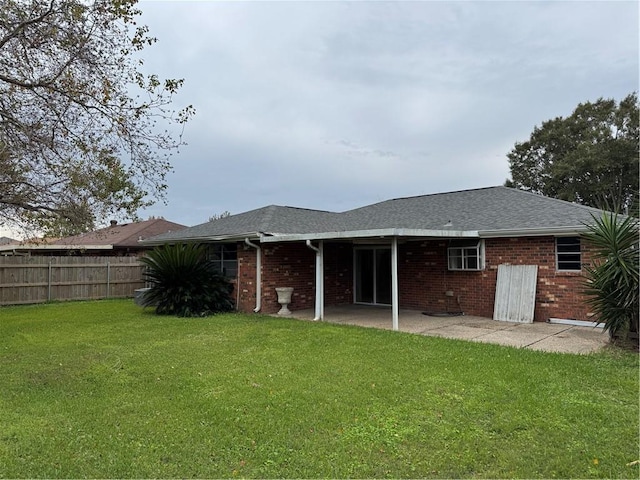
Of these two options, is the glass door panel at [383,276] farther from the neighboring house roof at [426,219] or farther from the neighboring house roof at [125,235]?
the neighboring house roof at [125,235]

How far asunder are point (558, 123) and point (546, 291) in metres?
21.6

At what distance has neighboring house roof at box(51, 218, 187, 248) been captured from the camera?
22.4 meters

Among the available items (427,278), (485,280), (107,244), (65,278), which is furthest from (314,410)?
(107,244)

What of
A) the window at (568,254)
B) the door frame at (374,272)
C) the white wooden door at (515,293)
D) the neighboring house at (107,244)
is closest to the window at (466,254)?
the white wooden door at (515,293)

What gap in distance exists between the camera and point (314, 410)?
4520 millimetres

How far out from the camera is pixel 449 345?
762 centimetres

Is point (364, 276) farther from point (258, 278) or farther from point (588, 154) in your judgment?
point (588, 154)

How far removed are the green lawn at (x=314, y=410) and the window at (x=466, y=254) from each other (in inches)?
165

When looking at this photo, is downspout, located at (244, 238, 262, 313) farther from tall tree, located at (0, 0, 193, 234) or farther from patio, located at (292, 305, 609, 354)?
tall tree, located at (0, 0, 193, 234)

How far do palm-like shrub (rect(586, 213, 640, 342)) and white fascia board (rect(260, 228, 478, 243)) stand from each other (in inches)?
124

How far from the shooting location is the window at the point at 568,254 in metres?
10.0

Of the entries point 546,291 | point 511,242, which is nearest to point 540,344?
point 546,291

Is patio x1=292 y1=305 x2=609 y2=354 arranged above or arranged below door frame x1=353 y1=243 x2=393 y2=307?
below

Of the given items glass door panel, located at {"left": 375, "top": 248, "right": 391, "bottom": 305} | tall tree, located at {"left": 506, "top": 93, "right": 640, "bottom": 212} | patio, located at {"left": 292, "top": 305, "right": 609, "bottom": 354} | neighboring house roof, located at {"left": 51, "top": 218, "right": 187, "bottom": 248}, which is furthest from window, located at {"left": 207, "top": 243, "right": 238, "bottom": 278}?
tall tree, located at {"left": 506, "top": 93, "right": 640, "bottom": 212}
